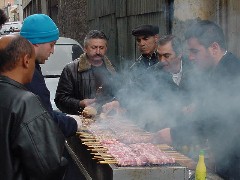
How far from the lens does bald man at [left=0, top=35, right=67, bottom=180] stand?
10.5ft

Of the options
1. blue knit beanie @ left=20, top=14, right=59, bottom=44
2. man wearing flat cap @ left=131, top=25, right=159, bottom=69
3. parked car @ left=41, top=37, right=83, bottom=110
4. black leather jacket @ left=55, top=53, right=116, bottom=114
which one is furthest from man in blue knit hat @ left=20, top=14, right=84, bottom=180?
parked car @ left=41, top=37, right=83, bottom=110

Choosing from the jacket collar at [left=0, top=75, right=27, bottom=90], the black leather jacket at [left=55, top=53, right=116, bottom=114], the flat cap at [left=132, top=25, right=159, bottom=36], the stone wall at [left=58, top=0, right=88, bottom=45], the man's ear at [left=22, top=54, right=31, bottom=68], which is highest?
the stone wall at [left=58, top=0, right=88, bottom=45]

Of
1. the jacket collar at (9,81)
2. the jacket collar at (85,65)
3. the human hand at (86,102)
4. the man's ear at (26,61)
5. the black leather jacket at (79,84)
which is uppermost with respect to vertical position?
the man's ear at (26,61)

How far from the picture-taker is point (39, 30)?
5098 millimetres

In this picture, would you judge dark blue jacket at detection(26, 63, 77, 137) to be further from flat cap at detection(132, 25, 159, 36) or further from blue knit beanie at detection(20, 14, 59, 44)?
flat cap at detection(132, 25, 159, 36)

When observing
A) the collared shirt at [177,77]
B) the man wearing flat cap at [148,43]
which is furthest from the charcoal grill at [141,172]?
the man wearing flat cap at [148,43]

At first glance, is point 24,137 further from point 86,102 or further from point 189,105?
point 86,102

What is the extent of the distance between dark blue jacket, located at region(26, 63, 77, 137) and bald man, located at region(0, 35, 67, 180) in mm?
913

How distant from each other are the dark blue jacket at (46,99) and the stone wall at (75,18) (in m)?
15.4

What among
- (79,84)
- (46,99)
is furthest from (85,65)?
(46,99)

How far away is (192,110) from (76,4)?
17.1 m

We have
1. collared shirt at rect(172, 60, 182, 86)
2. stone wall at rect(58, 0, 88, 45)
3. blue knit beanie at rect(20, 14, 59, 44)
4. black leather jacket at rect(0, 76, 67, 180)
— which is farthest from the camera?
stone wall at rect(58, 0, 88, 45)

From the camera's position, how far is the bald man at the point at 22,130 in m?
3.21

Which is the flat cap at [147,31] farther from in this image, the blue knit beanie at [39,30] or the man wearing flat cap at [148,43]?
the blue knit beanie at [39,30]
